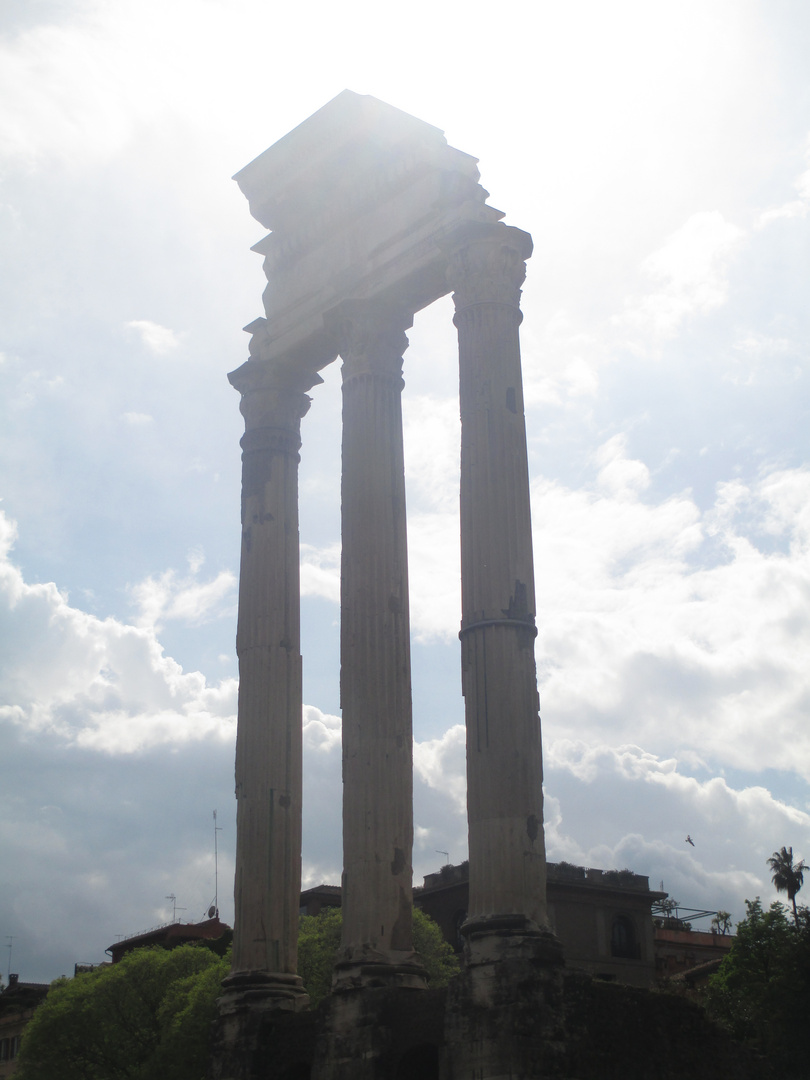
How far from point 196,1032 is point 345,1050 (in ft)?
56.5

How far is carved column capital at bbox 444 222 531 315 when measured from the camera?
22.3m

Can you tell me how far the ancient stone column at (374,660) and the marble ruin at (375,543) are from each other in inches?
1.4

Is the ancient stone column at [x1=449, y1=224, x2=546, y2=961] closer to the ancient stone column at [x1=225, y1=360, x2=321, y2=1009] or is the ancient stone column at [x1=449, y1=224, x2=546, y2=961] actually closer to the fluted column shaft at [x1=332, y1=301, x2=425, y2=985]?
the fluted column shaft at [x1=332, y1=301, x2=425, y2=985]

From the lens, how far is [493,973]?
17656 mm

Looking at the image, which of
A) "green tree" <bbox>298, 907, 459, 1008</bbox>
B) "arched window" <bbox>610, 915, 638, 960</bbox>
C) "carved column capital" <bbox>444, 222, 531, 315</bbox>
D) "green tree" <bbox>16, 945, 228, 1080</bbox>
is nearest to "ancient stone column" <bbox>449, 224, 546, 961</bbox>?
"carved column capital" <bbox>444, 222, 531, 315</bbox>

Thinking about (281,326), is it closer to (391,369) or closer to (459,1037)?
(391,369)

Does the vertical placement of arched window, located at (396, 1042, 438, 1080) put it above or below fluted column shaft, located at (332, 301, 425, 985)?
below

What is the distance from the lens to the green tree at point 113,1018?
40.4 metres

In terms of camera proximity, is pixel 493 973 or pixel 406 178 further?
pixel 406 178

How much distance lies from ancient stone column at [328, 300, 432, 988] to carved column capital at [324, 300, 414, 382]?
2cm

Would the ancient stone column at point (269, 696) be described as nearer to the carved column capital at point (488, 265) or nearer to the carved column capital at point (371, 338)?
the carved column capital at point (371, 338)

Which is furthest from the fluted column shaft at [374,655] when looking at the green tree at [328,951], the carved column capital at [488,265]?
the green tree at [328,951]

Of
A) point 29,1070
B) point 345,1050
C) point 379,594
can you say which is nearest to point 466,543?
point 379,594

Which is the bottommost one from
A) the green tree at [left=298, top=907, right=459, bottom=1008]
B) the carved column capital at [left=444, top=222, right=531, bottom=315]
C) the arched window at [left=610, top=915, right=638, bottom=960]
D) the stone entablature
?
the green tree at [left=298, top=907, right=459, bottom=1008]
